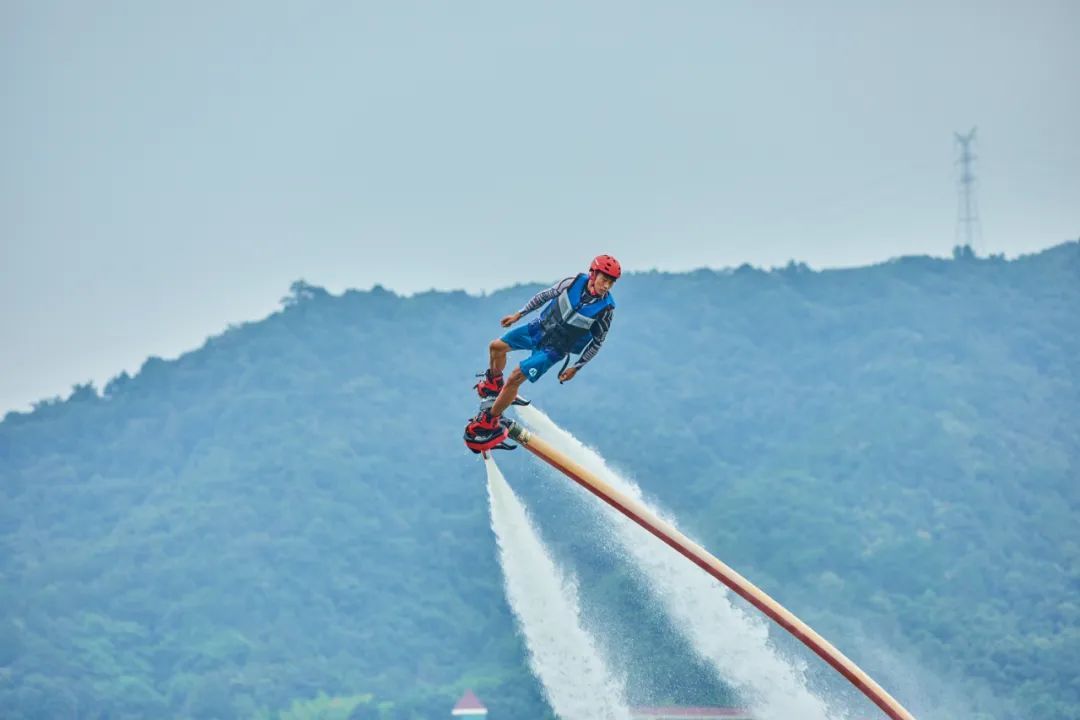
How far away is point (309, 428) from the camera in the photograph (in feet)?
372

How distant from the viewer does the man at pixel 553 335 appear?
107 ft

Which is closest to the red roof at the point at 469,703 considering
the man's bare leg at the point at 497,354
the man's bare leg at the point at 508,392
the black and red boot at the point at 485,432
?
the black and red boot at the point at 485,432

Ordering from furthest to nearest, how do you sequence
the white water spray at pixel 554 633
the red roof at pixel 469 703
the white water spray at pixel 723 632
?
the red roof at pixel 469 703, the white water spray at pixel 554 633, the white water spray at pixel 723 632

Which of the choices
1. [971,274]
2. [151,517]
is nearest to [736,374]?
[971,274]

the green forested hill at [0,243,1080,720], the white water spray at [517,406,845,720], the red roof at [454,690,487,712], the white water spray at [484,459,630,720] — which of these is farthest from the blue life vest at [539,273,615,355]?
the red roof at [454,690,487,712]

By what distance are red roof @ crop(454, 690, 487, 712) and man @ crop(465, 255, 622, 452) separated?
50737mm

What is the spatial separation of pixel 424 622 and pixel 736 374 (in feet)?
92.6

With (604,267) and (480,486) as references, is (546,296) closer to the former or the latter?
(604,267)

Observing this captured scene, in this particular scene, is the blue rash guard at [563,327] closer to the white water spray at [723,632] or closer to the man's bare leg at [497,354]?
the man's bare leg at [497,354]

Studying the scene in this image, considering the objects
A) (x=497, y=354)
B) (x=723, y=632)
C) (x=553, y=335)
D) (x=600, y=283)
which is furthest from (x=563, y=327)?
(x=723, y=632)

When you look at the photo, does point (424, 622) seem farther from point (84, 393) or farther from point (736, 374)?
point (84, 393)

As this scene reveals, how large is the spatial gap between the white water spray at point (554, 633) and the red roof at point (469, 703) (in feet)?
119

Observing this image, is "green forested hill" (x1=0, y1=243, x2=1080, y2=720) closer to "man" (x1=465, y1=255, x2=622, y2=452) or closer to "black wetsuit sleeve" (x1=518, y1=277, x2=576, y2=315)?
"man" (x1=465, y1=255, x2=622, y2=452)

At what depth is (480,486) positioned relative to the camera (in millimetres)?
103125
